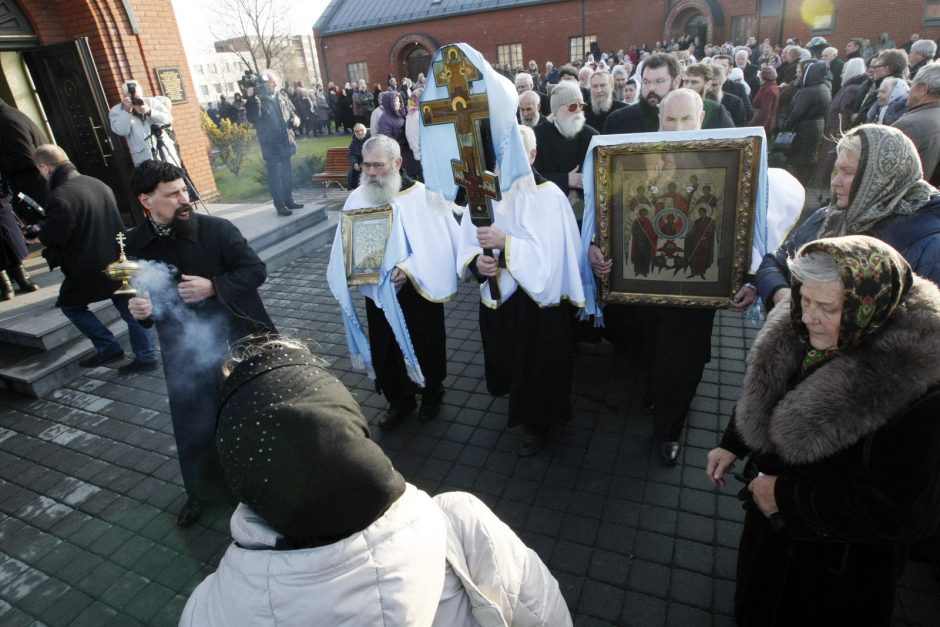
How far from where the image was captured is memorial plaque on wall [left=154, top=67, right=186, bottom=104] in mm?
9133

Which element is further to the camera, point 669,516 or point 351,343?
point 351,343

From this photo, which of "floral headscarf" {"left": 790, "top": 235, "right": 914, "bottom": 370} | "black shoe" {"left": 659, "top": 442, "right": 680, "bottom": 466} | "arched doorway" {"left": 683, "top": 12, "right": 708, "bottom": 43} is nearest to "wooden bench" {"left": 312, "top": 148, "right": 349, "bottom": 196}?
"black shoe" {"left": 659, "top": 442, "right": 680, "bottom": 466}

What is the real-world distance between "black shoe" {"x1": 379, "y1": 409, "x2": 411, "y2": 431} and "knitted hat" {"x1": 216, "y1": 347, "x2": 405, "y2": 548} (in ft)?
10.2

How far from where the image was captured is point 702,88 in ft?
17.5

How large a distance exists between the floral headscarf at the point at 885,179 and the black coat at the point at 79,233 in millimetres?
5721

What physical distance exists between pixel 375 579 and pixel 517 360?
8.88 ft

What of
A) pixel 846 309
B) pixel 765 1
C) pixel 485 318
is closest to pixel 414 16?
pixel 765 1

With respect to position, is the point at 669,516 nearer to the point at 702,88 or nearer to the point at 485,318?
the point at 485,318

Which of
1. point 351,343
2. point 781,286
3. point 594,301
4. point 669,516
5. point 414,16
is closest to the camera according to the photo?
point 781,286

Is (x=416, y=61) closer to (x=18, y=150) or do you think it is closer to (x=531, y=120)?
(x=18, y=150)

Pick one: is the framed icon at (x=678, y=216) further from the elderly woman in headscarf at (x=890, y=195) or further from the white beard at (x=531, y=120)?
the white beard at (x=531, y=120)

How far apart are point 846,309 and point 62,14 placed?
1089 cm

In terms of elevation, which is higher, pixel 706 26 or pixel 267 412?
pixel 706 26

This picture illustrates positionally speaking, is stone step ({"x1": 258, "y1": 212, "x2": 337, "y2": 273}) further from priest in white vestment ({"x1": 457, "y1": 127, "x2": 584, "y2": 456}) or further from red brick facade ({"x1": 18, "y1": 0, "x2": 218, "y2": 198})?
priest in white vestment ({"x1": 457, "y1": 127, "x2": 584, "y2": 456})
